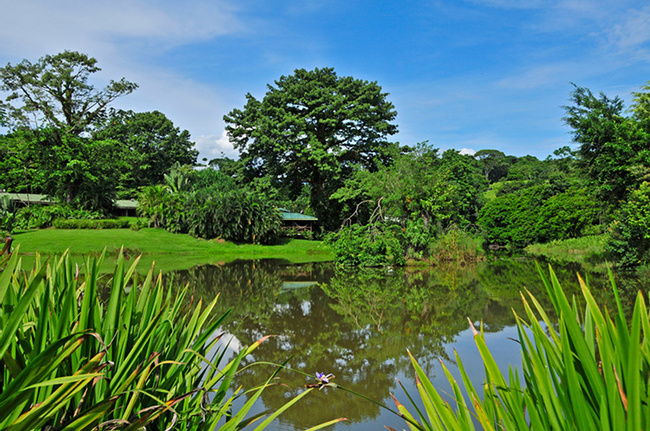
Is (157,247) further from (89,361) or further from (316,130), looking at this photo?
(89,361)

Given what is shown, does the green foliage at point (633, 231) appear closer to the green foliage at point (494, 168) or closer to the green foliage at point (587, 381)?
the green foliage at point (587, 381)

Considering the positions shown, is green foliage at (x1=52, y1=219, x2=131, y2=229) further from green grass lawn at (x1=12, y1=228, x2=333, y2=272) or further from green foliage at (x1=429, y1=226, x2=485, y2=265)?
green foliage at (x1=429, y1=226, x2=485, y2=265)

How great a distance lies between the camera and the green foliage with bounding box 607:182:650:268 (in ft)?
40.3

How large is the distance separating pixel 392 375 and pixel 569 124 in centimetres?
1457

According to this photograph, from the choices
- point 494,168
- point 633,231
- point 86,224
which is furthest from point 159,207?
point 494,168

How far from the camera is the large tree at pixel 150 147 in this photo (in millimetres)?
43156

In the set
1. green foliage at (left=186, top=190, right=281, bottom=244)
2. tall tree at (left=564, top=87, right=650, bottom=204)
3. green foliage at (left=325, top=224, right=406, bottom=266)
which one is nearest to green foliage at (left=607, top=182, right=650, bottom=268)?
tall tree at (left=564, top=87, right=650, bottom=204)

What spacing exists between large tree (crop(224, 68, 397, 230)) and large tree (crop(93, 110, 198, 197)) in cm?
1757

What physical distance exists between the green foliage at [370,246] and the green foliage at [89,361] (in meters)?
13.6

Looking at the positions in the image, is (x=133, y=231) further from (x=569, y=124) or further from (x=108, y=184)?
(x=569, y=124)

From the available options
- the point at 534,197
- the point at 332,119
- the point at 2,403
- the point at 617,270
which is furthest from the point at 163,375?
the point at 534,197

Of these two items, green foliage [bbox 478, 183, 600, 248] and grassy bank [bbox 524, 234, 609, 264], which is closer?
grassy bank [bbox 524, 234, 609, 264]

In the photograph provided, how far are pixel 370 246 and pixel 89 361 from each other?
14311 mm

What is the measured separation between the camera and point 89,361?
4.26ft
